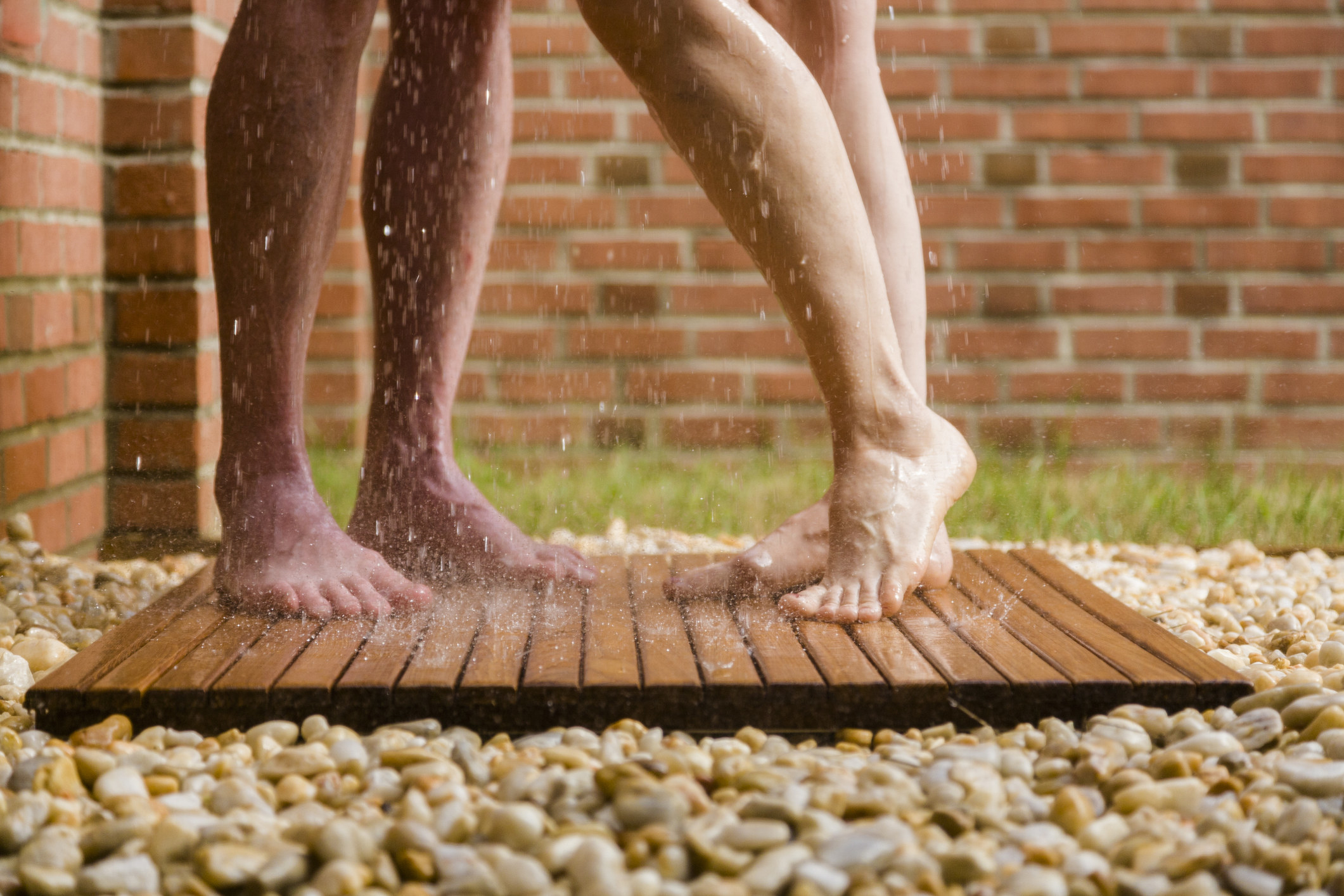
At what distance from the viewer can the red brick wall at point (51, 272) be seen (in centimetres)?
181

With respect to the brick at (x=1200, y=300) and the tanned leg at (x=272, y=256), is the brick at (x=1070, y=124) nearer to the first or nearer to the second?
the brick at (x=1200, y=300)

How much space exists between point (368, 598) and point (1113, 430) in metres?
1.98

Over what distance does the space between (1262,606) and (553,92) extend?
1843mm

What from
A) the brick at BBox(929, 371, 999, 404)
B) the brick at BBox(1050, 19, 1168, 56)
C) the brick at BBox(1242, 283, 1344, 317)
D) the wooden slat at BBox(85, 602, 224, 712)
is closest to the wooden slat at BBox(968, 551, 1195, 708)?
the wooden slat at BBox(85, 602, 224, 712)

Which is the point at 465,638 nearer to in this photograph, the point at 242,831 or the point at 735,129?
the point at 242,831

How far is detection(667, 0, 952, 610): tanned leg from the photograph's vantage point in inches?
59.5

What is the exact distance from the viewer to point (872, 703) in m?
1.07

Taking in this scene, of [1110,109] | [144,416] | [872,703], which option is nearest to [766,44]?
[872,703]

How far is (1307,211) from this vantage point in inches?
109

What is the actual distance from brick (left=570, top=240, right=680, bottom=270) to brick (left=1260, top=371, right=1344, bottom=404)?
1.36 m

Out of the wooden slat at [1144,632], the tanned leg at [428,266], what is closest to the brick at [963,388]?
the wooden slat at [1144,632]

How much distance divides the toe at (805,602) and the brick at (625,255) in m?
1.57

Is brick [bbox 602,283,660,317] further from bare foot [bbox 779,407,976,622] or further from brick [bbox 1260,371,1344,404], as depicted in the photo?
bare foot [bbox 779,407,976,622]

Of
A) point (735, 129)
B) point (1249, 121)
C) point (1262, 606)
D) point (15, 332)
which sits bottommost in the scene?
point (1262, 606)
